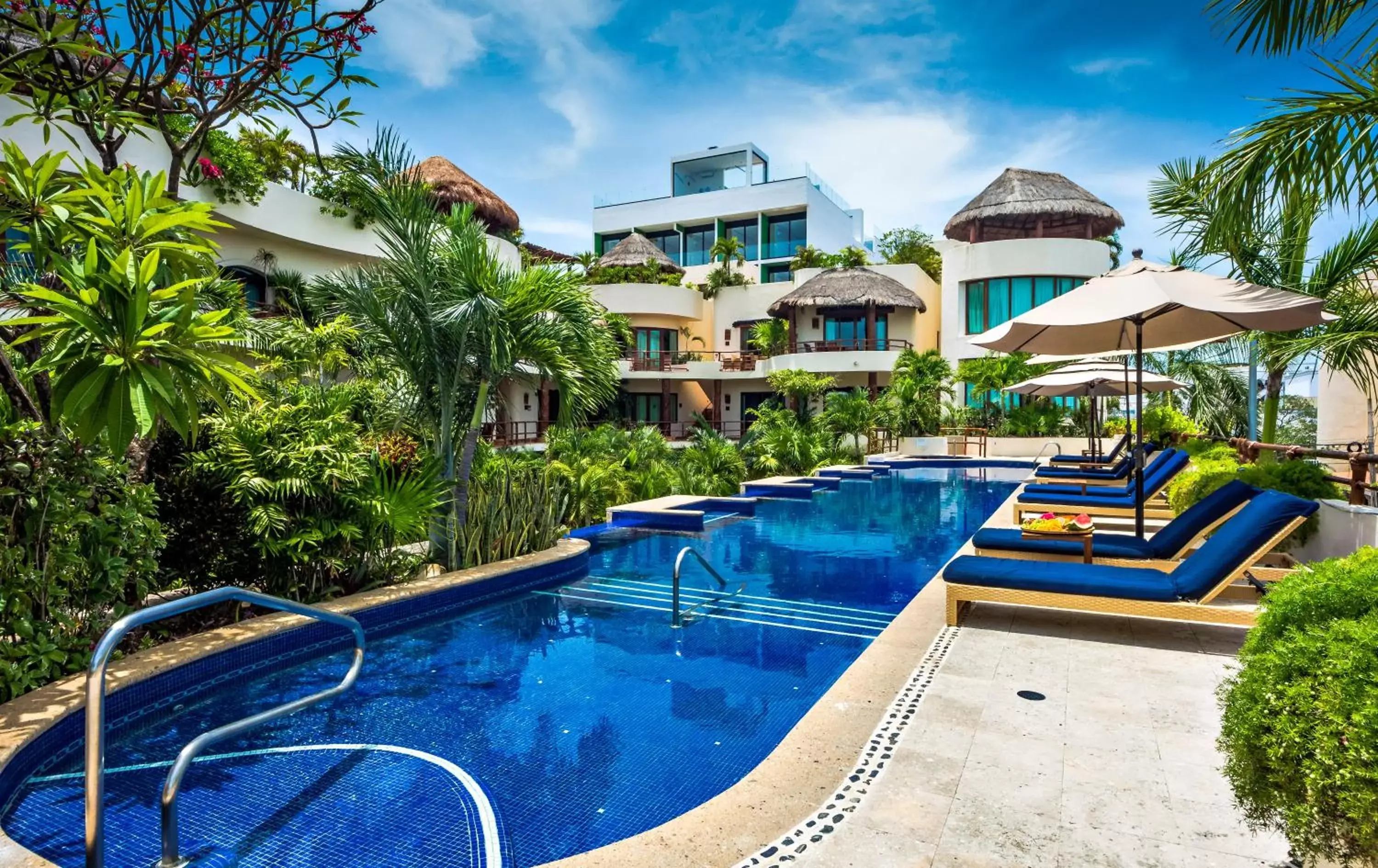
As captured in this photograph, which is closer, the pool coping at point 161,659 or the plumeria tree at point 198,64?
the pool coping at point 161,659

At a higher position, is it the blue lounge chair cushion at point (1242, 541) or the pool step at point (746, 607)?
the blue lounge chair cushion at point (1242, 541)

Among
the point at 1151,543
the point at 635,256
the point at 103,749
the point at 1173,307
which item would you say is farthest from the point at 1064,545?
the point at 635,256

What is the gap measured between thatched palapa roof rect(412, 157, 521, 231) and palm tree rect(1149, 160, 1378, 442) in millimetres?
19803

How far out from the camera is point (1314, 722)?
7.54 ft

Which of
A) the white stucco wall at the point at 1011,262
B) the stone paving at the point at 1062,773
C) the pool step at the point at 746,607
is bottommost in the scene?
the pool step at the point at 746,607

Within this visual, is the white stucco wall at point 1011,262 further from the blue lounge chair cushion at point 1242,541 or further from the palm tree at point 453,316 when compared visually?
the blue lounge chair cushion at point 1242,541

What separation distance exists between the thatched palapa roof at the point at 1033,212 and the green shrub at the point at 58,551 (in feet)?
104

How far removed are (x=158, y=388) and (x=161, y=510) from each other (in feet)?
10.8

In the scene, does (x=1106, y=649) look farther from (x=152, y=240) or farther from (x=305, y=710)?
(x=152, y=240)

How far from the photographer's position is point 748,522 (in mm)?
12914

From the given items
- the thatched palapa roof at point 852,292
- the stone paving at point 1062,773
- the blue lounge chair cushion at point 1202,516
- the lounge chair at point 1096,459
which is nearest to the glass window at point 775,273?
the thatched palapa roof at point 852,292

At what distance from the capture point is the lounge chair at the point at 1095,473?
12570mm

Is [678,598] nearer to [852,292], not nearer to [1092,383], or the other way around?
[1092,383]

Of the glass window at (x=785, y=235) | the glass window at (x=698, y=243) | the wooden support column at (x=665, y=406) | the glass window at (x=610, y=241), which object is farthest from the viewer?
the glass window at (x=610, y=241)
